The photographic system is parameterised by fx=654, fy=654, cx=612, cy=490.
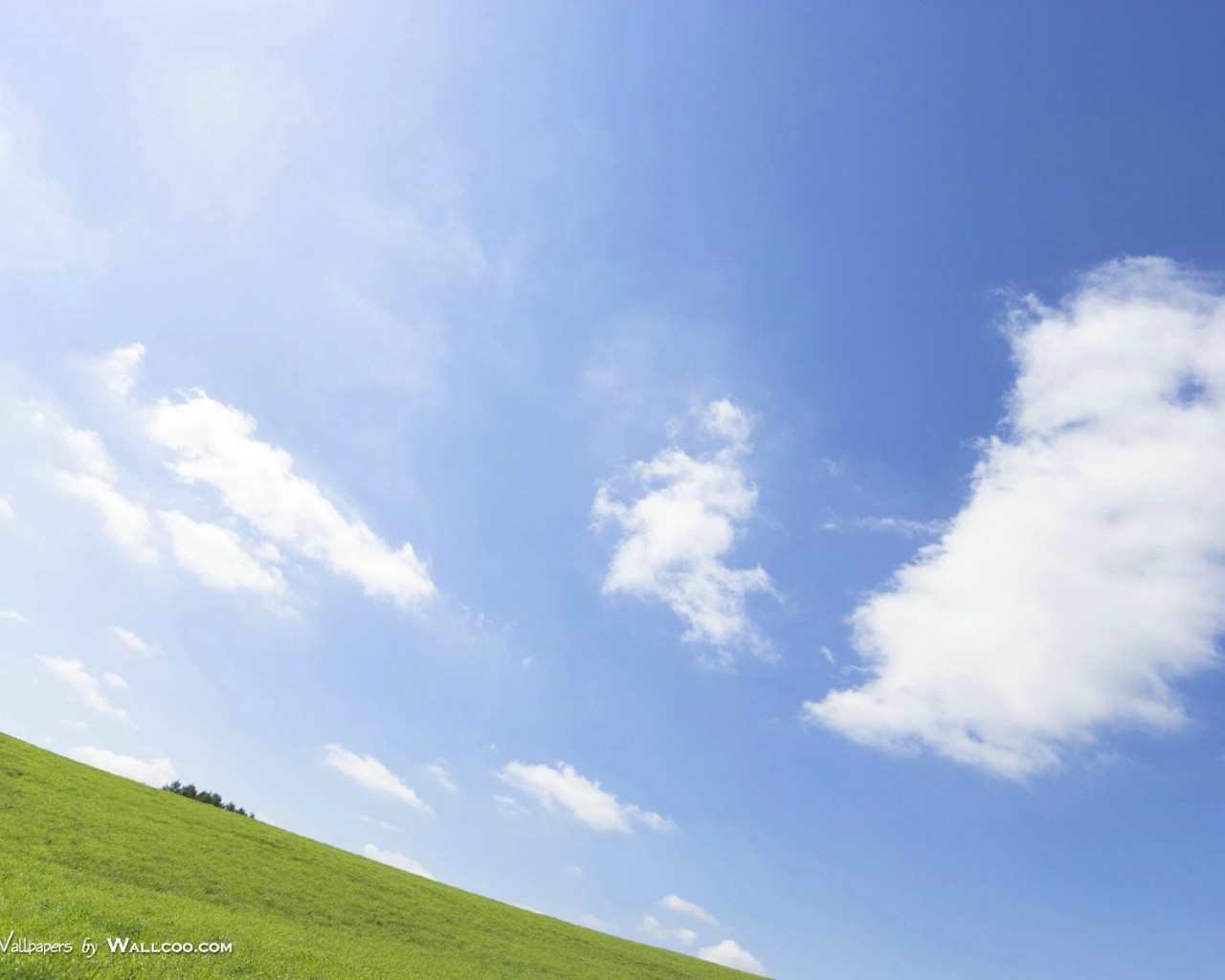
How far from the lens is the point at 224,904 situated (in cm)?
3319

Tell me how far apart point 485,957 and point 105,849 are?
22.2 metres

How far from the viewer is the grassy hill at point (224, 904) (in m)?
23.9

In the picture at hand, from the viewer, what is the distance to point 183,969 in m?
23.1

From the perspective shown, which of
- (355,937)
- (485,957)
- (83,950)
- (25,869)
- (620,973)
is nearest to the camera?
(83,950)

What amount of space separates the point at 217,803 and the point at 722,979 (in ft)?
174

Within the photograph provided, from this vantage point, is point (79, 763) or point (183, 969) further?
point (79, 763)

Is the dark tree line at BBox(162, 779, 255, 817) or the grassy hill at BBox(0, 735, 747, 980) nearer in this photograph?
Answer: the grassy hill at BBox(0, 735, 747, 980)

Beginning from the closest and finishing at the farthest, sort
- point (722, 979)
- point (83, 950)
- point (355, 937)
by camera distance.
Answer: point (83, 950) → point (355, 937) → point (722, 979)

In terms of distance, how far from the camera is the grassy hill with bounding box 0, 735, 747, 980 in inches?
942

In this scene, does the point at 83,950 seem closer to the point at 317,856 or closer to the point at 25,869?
the point at 25,869

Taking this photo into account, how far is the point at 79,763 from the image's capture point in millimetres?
49844

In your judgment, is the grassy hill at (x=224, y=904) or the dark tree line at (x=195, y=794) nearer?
the grassy hill at (x=224, y=904)

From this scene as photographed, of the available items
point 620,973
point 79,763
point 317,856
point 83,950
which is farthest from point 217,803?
point 83,950

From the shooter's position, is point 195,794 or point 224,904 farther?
point 195,794
